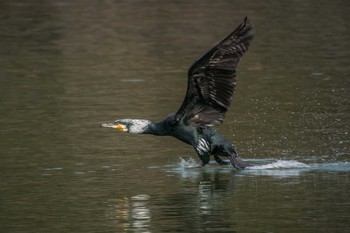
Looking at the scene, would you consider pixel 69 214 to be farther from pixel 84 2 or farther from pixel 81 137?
pixel 84 2

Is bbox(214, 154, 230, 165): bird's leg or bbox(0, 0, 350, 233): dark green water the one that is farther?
bbox(214, 154, 230, 165): bird's leg

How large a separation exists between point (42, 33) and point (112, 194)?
1352 centimetres

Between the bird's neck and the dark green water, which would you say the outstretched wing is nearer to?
A: the bird's neck

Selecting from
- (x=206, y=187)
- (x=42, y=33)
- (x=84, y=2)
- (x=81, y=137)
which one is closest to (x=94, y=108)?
(x=81, y=137)

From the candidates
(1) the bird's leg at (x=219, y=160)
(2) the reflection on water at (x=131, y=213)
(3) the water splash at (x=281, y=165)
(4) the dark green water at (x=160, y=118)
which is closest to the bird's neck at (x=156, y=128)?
(4) the dark green water at (x=160, y=118)

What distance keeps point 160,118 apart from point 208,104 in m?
3.14

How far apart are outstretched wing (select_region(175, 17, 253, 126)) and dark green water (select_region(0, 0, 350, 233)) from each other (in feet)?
2.11

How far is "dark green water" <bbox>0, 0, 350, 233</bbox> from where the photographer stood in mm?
11625

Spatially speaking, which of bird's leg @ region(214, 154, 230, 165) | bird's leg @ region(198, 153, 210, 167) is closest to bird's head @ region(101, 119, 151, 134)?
bird's leg @ region(198, 153, 210, 167)

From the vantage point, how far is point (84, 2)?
30438 millimetres

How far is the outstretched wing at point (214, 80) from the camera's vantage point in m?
12.8

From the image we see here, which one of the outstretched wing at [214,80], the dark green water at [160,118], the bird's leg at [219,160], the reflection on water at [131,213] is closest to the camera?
the reflection on water at [131,213]

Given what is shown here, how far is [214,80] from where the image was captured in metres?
13.0

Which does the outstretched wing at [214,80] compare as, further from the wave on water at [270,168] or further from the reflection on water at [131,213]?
the reflection on water at [131,213]
